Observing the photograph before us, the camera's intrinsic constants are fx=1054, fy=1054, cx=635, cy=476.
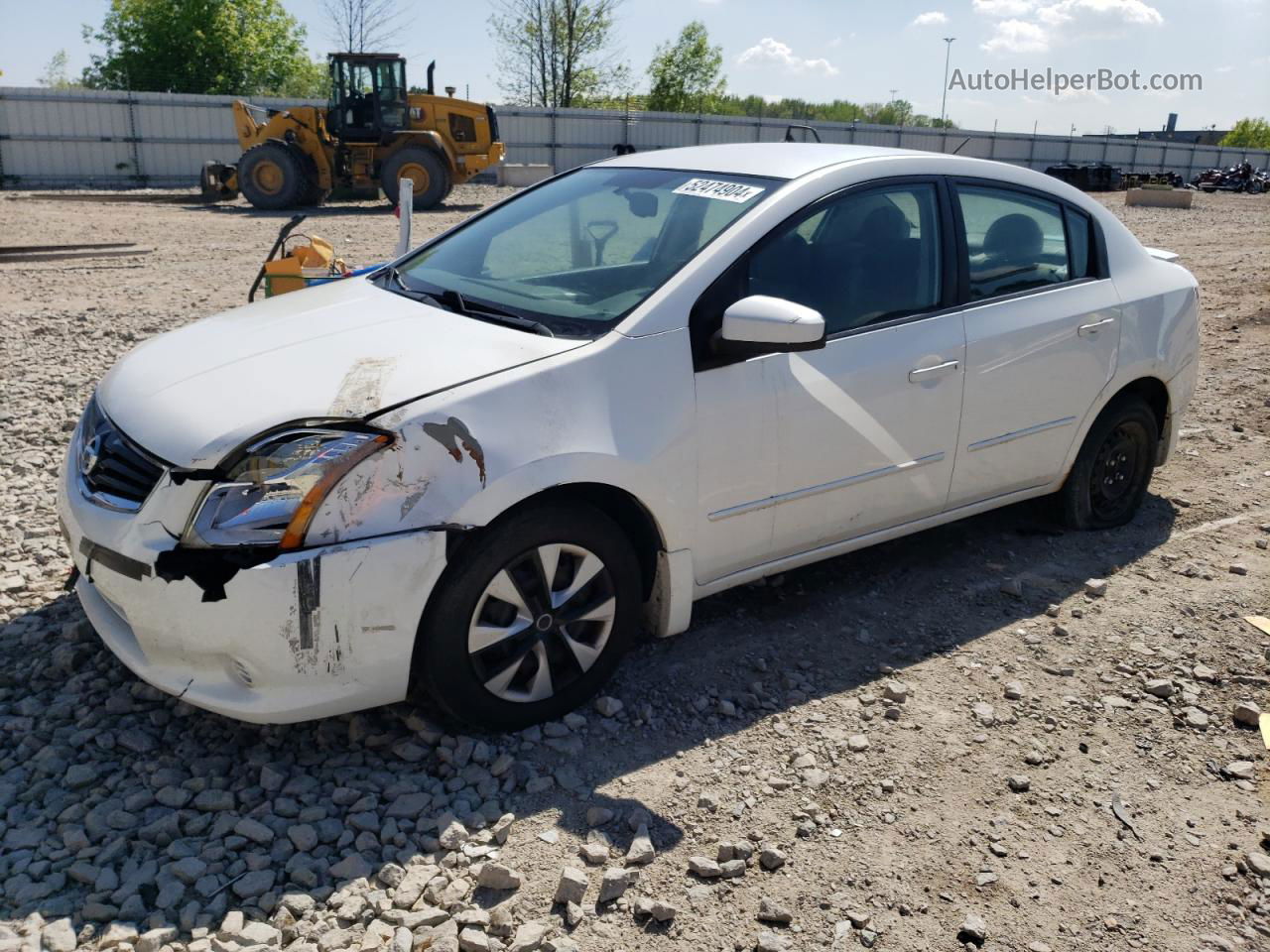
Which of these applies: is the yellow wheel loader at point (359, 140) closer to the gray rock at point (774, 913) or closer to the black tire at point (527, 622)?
the black tire at point (527, 622)

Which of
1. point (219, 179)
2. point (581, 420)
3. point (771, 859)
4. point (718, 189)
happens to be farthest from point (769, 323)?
point (219, 179)

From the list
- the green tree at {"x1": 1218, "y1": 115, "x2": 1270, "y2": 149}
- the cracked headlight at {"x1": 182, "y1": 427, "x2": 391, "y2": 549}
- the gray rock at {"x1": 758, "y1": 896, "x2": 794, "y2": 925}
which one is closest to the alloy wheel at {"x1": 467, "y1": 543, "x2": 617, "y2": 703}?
the cracked headlight at {"x1": 182, "y1": 427, "x2": 391, "y2": 549}

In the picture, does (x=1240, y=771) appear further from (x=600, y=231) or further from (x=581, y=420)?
(x=600, y=231)

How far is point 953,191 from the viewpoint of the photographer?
4090 millimetres

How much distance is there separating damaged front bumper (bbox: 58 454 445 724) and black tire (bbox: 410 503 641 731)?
3.8 inches

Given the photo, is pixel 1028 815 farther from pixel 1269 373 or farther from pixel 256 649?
→ pixel 1269 373

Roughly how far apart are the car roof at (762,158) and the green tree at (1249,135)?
102287 mm

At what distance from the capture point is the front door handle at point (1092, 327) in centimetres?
437

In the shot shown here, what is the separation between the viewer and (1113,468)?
4.93 m

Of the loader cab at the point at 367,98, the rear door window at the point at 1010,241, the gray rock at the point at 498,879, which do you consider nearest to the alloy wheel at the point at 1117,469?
the rear door window at the point at 1010,241

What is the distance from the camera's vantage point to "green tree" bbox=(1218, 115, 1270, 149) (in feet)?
298

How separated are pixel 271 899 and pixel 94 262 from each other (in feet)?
39.5

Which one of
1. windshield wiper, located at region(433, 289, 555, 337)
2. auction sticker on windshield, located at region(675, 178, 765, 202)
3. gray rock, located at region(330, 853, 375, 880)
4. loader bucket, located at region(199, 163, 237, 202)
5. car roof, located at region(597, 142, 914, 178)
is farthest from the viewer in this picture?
loader bucket, located at region(199, 163, 237, 202)

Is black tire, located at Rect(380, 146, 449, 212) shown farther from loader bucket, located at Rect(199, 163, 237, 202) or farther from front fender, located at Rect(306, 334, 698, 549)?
front fender, located at Rect(306, 334, 698, 549)
